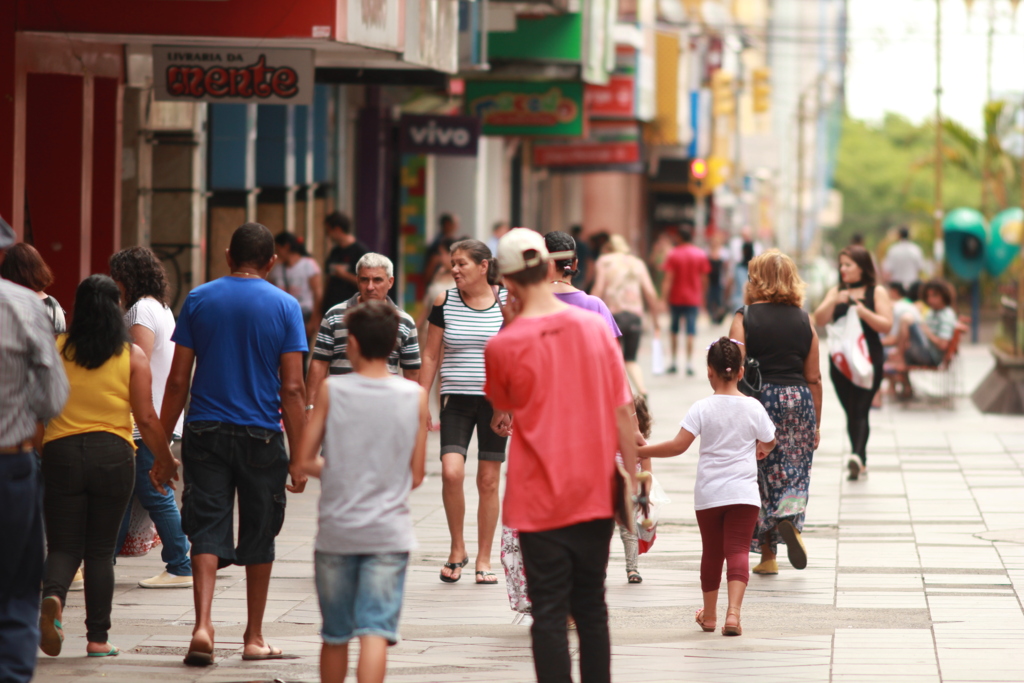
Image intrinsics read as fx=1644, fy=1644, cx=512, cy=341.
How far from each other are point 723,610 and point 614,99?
69.2ft

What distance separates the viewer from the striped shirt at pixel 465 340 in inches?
332

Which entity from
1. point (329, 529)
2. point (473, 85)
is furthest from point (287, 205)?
point (329, 529)

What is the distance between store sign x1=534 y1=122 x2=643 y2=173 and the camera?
2905 cm

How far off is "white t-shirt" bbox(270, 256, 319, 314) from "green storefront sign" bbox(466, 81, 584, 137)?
22.7 feet

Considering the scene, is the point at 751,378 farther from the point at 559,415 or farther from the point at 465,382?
the point at 559,415

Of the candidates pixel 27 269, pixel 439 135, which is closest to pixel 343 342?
pixel 27 269

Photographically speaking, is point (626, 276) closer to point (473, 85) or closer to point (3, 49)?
point (473, 85)

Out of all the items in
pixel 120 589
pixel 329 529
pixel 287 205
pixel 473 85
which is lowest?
pixel 120 589

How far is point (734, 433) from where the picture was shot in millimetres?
7512

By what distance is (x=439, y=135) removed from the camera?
21156mm

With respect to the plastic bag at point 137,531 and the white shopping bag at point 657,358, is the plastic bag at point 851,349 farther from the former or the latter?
the white shopping bag at point 657,358

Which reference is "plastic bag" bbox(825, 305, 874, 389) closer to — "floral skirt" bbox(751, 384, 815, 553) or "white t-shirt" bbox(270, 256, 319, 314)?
"floral skirt" bbox(751, 384, 815, 553)

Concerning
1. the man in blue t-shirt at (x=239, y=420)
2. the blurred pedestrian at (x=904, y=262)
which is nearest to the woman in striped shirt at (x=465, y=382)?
the man in blue t-shirt at (x=239, y=420)

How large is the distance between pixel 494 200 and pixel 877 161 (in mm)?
108061
